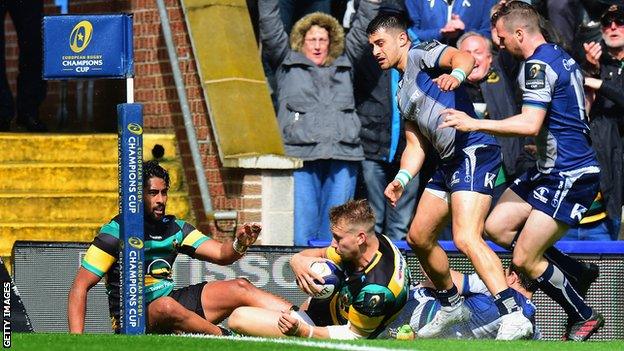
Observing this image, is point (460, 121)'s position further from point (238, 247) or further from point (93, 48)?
point (93, 48)

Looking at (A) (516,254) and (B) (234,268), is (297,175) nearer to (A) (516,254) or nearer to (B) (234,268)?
(B) (234,268)

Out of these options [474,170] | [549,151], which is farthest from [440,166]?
[549,151]

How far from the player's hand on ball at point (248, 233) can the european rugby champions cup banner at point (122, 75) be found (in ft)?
2.68

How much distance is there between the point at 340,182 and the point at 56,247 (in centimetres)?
280

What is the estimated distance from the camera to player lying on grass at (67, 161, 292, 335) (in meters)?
12.4

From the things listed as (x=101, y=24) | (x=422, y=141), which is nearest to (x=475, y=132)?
(x=422, y=141)

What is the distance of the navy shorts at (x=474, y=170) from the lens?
1234 centimetres

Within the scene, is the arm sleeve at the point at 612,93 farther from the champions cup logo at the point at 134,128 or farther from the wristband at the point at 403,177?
the champions cup logo at the point at 134,128

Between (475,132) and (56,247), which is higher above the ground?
(475,132)

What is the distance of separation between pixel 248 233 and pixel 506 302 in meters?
1.73

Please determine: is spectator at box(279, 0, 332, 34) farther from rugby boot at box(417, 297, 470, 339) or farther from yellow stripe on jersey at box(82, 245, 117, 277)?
yellow stripe on jersey at box(82, 245, 117, 277)

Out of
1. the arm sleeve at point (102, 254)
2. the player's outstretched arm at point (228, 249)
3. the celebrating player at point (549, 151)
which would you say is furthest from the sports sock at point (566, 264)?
the arm sleeve at point (102, 254)

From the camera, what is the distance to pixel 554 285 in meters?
12.6

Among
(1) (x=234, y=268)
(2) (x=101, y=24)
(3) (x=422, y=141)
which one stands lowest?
(1) (x=234, y=268)
